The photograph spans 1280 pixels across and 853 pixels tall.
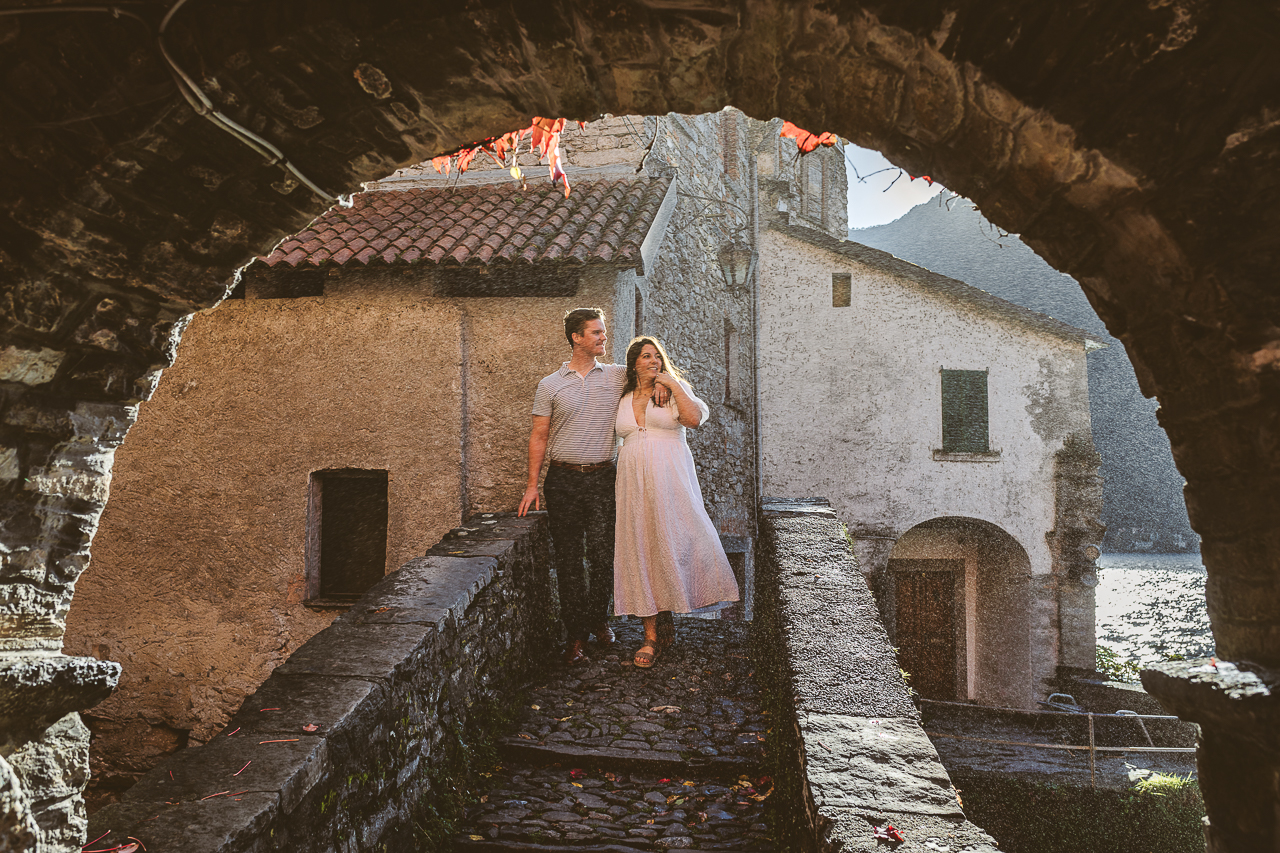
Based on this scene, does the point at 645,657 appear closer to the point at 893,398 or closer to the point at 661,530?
the point at 661,530

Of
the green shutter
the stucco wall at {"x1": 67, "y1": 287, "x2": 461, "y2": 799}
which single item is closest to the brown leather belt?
the stucco wall at {"x1": 67, "y1": 287, "x2": 461, "y2": 799}

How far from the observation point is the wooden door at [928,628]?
40.1ft

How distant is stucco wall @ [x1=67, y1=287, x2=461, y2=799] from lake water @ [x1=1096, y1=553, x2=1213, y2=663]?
2416cm

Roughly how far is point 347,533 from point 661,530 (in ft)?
11.5

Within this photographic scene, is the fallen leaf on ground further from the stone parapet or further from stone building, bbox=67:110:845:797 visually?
stone building, bbox=67:110:845:797

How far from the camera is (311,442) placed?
6.47m

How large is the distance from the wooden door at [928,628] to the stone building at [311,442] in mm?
8123

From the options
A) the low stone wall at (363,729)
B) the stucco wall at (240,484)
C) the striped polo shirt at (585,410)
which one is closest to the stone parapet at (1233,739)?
the low stone wall at (363,729)

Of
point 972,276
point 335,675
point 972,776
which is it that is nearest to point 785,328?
point 972,776

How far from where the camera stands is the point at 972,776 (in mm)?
9727

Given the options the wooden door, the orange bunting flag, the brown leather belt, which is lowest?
the wooden door

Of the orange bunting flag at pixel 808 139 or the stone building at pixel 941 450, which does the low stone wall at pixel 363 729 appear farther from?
the stone building at pixel 941 450

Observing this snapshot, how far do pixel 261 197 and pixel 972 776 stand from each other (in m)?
10.7

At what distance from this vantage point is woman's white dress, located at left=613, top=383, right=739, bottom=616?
446 cm
